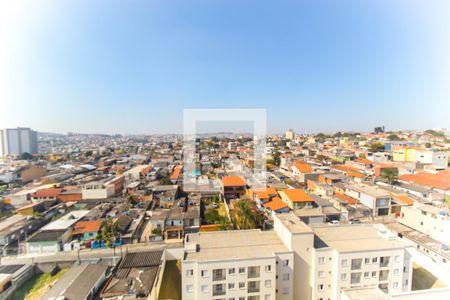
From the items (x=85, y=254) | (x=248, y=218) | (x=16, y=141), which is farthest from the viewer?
(x=16, y=141)

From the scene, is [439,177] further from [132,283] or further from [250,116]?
[132,283]

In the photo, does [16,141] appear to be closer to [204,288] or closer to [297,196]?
[297,196]

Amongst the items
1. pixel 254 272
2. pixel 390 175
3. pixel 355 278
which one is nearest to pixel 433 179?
pixel 390 175

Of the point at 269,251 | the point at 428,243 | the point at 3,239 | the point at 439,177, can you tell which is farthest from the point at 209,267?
the point at 439,177

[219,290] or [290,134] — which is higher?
[290,134]

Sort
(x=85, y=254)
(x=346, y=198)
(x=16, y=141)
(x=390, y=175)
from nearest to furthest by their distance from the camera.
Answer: (x=85, y=254) < (x=346, y=198) < (x=390, y=175) < (x=16, y=141)

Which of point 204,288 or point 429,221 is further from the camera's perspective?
point 429,221

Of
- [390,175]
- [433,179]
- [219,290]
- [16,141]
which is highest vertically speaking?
[16,141]

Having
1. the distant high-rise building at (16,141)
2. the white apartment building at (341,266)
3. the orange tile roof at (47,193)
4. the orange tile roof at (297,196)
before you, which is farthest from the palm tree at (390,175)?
the distant high-rise building at (16,141)
